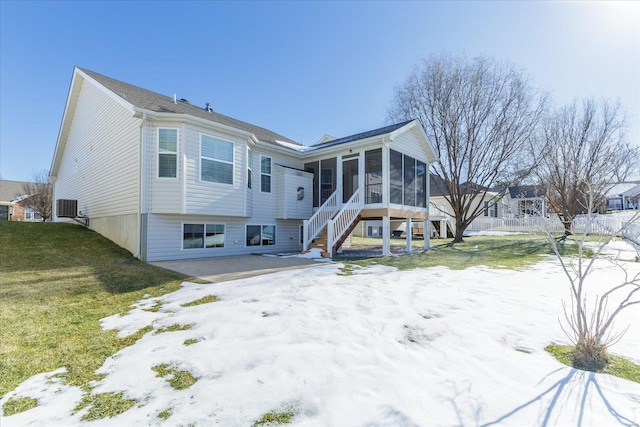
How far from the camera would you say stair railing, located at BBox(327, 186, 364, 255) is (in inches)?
416

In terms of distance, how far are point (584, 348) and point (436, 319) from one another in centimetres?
156

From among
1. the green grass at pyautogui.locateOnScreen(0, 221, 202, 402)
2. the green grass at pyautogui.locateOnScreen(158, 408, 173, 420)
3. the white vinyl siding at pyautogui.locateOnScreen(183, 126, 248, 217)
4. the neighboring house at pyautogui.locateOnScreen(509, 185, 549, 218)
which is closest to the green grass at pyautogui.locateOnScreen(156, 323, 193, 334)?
the green grass at pyautogui.locateOnScreen(0, 221, 202, 402)

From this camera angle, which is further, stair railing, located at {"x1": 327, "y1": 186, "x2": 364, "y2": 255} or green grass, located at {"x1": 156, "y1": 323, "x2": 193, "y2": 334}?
stair railing, located at {"x1": 327, "y1": 186, "x2": 364, "y2": 255}

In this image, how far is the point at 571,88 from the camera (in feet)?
51.9

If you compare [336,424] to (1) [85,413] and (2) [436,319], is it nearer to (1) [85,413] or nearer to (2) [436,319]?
(1) [85,413]

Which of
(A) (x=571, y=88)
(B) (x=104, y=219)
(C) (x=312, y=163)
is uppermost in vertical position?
(A) (x=571, y=88)

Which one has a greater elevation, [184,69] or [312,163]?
[184,69]

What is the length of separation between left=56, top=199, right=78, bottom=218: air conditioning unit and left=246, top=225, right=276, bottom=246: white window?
9.26 m

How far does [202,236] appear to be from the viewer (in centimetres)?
1030

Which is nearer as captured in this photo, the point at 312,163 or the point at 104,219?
the point at 104,219

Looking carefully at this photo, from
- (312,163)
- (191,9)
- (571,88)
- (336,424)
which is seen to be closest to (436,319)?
(336,424)

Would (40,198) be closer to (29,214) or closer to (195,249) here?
(29,214)

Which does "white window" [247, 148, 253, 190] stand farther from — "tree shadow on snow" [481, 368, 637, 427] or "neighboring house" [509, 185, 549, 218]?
"tree shadow on snow" [481, 368, 637, 427]

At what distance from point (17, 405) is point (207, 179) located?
26.5ft
